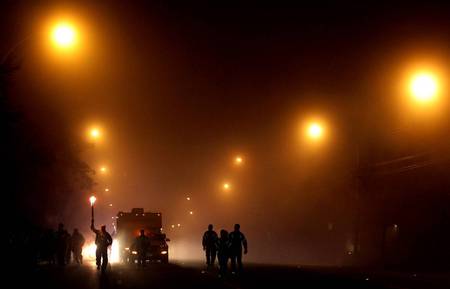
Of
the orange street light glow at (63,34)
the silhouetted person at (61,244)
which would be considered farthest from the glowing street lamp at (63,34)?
the silhouetted person at (61,244)

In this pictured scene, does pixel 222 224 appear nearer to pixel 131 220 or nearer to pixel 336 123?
pixel 336 123

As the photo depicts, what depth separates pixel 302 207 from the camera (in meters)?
74.1

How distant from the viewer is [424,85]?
3469 cm

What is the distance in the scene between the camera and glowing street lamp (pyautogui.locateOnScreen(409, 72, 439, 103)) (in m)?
34.8

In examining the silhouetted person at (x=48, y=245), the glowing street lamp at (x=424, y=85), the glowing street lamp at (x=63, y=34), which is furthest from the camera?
the silhouetted person at (x=48, y=245)

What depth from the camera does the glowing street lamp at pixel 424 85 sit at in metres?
34.8

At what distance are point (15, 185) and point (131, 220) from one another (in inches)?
473

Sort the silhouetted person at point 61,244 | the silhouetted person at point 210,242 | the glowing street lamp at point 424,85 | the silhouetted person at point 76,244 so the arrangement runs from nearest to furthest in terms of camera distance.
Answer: the glowing street lamp at point 424,85, the silhouetted person at point 210,242, the silhouetted person at point 61,244, the silhouetted person at point 76,244

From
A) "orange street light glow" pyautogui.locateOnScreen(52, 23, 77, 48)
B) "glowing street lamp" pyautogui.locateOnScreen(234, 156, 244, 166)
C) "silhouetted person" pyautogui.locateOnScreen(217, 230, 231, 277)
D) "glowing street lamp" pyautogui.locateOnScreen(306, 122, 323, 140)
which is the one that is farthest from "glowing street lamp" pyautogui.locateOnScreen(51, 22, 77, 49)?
"glowing street lamp" pyautogui.locateOnScreen(234, 156, 244, 166)

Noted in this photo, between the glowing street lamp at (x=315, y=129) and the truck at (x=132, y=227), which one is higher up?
the glowing street lamp at (x=315, y=129)

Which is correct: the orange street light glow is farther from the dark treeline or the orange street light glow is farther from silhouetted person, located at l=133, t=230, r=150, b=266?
silhouetted person, located at l=133, t=230, r=150, b=266

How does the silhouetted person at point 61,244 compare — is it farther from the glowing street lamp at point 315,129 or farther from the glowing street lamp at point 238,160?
the glowing street lamp at point 238,160

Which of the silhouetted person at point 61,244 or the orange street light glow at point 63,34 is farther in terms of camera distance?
the silhouetted person at point 61,244

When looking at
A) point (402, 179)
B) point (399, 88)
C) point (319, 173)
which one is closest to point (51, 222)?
point (319, 173)
